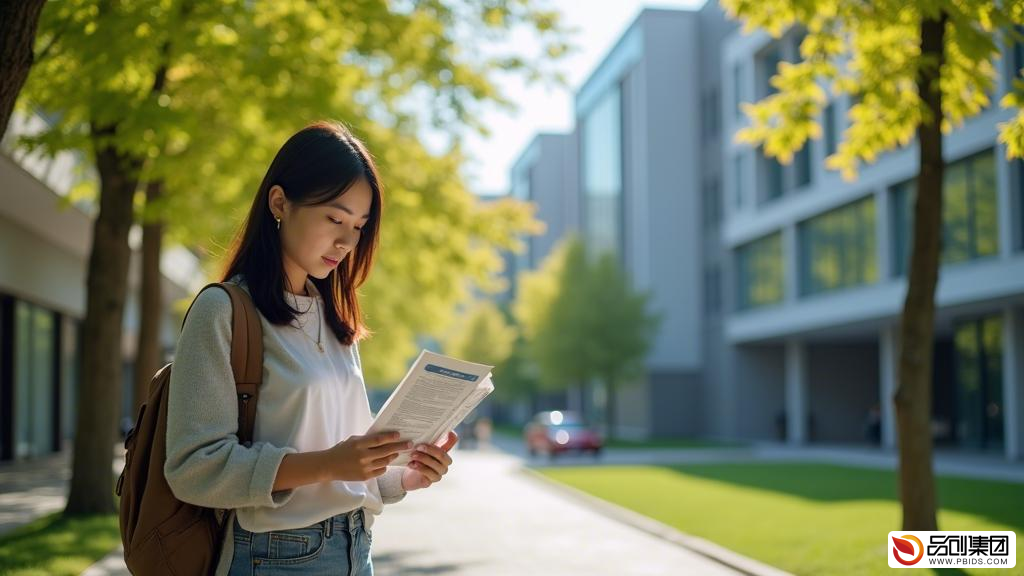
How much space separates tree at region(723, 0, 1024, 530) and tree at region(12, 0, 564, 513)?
4292 millimetres

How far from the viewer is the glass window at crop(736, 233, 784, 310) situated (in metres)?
43.1

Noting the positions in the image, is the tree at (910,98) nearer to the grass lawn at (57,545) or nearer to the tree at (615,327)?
the grass lawn at (57,545)

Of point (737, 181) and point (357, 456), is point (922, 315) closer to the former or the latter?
point (357, 456)

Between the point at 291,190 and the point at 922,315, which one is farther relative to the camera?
the point at 922,315

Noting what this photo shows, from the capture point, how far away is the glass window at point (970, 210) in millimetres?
28312

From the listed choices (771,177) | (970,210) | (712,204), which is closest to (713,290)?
(712,204)

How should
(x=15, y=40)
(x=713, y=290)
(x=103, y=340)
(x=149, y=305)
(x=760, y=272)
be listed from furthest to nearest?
1. (x=713, y=290)
2. (x=760, y=272)
3. (x=149, y=305)
4. (x=103, y=340)
5. (x=15, y=40)

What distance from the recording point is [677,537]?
12.6m

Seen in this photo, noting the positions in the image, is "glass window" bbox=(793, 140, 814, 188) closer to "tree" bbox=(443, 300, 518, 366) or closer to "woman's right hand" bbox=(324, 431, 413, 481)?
"tree" bbox=(443, 300, 518, 366)

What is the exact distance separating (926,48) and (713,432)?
43269 millimetres

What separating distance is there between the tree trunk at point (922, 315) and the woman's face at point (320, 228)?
313 inches

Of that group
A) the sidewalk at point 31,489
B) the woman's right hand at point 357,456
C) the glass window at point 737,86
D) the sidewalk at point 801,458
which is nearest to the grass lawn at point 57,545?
the sidewalk at point 31,489

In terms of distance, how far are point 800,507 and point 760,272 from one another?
29.5 metres

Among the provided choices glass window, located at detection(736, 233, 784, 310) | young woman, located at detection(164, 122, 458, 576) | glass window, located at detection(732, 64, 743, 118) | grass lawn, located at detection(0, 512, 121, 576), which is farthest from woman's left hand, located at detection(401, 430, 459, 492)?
glass window, located at detection(732, 64, 743, 118)
